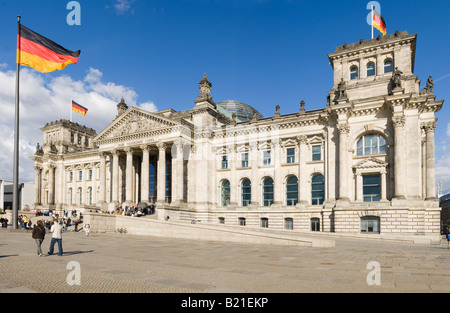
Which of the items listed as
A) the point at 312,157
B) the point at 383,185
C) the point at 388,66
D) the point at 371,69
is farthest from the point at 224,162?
the point at 388,66

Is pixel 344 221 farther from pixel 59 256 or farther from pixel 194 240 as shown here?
pixel 59 256

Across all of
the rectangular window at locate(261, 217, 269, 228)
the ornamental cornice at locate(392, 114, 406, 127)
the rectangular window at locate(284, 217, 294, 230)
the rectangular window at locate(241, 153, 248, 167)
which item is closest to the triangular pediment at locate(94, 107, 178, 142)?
the rectangular window at locate(241, 153, 248, 167)

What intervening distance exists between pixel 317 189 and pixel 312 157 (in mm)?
4372

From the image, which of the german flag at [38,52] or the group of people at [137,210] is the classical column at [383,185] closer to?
the group of people at [137,210]

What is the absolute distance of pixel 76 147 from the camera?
259ft

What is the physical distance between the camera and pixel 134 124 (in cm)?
5575

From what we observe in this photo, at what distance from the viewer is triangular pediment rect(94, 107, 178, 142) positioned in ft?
173

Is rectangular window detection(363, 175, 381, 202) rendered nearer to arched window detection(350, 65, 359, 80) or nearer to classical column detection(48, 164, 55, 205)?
arched window detection(350, 65, 359, 80)

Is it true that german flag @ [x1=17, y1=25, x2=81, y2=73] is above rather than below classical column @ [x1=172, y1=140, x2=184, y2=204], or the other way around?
above

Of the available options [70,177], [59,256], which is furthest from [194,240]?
[70,177]

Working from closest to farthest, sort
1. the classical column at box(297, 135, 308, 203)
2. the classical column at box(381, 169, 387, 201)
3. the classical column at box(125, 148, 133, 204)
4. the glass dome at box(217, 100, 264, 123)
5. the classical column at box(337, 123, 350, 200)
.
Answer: the classical column at box(381, 169, 387, 201) < the classical column at box(337, 123, 350, 200) < the classical column at box(297, 135, 308, 203) < the classical column at box(125, 148, 133, 204) < the glass dome at box(217, 100, 264, 123)

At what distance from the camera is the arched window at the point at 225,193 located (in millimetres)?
53688

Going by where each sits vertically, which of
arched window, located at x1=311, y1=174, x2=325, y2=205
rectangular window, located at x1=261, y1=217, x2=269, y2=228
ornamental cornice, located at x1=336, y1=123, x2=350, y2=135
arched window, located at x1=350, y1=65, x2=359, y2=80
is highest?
arched window, located at x1=350, y1=65, x2=359, y2=80

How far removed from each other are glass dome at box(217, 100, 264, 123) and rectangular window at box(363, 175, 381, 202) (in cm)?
3435
